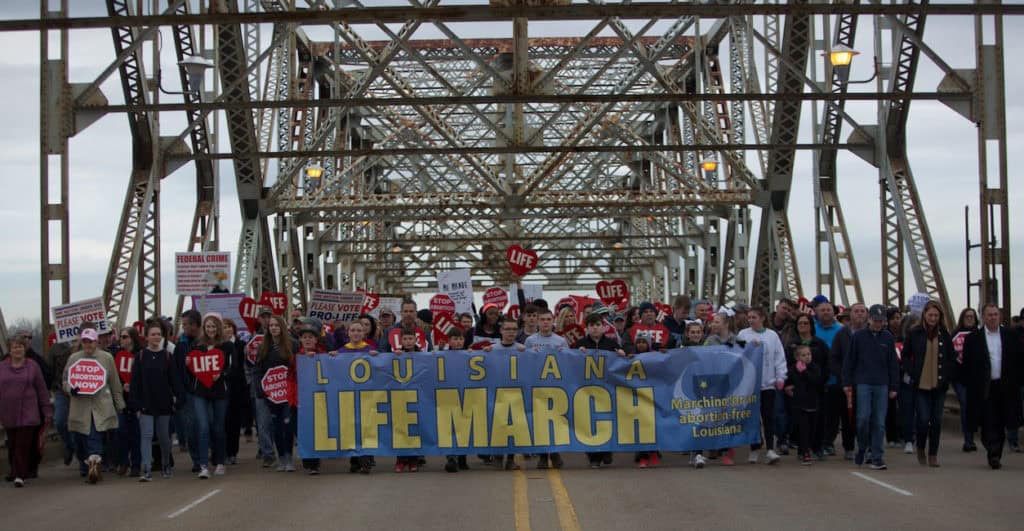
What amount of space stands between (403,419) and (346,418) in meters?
0.60

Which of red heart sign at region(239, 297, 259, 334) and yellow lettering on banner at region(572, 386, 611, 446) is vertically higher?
red heart sign at region(239, 297, 259, 334)

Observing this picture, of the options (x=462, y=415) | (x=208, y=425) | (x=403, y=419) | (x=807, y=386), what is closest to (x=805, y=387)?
(x=807, y=386)

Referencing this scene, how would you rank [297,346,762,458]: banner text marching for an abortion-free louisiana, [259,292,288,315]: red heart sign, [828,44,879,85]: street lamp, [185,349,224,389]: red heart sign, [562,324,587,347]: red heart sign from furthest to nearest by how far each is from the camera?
1. [259,292,288,315]: red heart sign
2. [828,44,879,85]: street lamp
3. [562,324,587,347]: red heart sign
4. [185,349,224,389]: red heart sign
5. [297,346,762,458]: banner text marching for an abortion-free louisiana

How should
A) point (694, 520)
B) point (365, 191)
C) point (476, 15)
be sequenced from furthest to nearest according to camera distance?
point (365, 191) < point (476, 15) < point (694, 520)

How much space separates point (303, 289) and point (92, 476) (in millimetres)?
31063

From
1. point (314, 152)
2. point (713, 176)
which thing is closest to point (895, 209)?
point (314, 152)

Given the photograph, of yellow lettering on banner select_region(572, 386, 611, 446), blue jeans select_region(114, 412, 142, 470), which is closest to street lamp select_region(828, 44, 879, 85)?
yellow lettering on banner select_region(572, 386, 611, 446)

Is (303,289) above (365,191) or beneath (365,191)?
beneath

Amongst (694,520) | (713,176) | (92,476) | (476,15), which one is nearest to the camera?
(694,520)

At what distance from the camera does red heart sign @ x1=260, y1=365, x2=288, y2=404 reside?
1667cm

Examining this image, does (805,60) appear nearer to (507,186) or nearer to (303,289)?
(507,186)

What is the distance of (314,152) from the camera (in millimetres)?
31375

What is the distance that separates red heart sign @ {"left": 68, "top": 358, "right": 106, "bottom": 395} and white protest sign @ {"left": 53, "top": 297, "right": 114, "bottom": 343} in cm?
367

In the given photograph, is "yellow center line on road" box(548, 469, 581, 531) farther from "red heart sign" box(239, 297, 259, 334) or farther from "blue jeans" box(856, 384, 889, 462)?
"red heart sign" box(239, 297, 259, 334)
